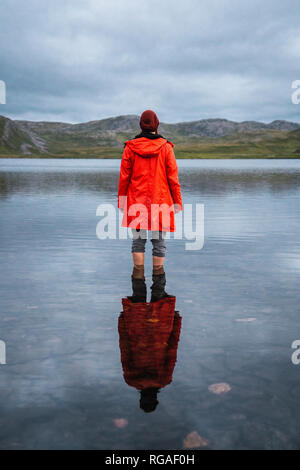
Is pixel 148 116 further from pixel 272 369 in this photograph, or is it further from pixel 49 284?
pixel 272 369

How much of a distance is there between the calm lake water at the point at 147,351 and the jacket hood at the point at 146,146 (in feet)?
7.81

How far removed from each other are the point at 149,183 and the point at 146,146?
2.09 ft

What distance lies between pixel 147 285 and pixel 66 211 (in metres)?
12.3

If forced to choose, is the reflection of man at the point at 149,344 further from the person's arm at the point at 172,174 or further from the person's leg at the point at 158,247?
the person's arm at the point at 172,174

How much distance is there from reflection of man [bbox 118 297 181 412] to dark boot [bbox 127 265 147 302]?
217 millimetres

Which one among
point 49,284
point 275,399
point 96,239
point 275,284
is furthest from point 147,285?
point 96,239

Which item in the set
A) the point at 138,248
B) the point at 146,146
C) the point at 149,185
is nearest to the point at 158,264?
the point at 138,248

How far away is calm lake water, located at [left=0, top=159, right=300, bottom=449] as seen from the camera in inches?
148

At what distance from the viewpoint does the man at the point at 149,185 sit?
25.9 feet

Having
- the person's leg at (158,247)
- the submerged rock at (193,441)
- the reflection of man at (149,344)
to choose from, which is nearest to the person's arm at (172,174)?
the person's leg at (158,247)

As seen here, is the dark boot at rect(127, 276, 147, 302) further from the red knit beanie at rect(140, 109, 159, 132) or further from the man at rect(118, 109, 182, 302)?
the red knit beanie at rect(140, 109, 159, 132)

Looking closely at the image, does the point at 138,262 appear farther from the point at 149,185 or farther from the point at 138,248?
the point at 149,185

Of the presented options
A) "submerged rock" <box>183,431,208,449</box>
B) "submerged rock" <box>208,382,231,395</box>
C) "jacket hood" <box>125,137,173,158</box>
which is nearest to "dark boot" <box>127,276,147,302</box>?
"jacket hood" <box>125,137,173,158</box>

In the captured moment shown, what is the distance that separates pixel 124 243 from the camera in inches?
508
